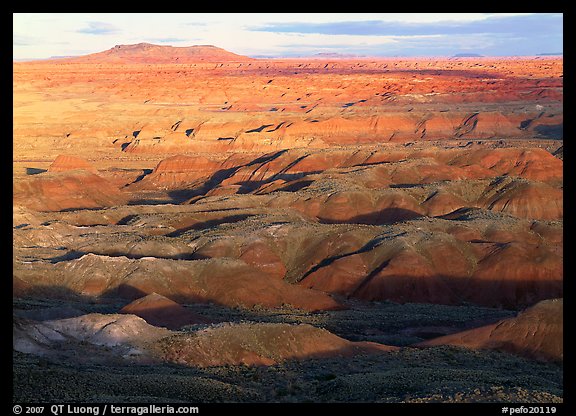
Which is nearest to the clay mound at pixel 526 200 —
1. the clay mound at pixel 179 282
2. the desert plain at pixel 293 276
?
the desert plain at pixel 293 276

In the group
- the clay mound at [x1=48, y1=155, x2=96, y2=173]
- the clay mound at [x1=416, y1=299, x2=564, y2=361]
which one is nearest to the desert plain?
the clay mound at [x1=416, y1=299, x2=564, y2=361]

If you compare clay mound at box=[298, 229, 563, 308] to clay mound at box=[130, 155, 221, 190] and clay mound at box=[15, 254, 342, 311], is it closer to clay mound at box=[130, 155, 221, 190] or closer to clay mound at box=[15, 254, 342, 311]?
clay mound at box=[15, 254, 342, 311]

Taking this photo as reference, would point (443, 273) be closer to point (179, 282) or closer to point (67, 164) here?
point (179, 282)

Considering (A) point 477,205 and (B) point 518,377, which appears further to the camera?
(A) point 477,205

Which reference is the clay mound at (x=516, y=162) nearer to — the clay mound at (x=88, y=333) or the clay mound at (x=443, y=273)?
the clay mound at (x=443, y=273)
